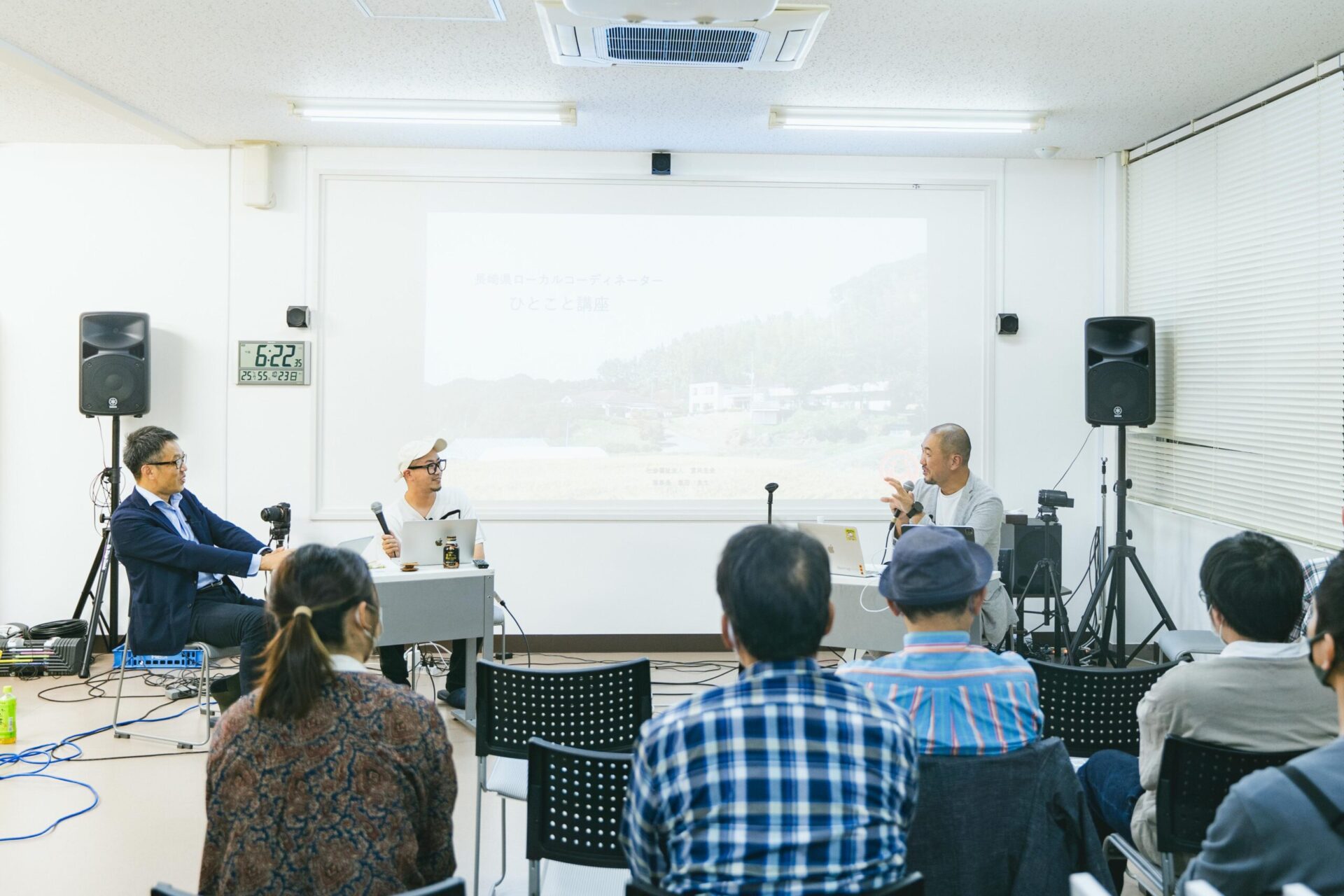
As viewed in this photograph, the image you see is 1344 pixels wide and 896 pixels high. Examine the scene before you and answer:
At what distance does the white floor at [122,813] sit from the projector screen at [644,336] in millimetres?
1683

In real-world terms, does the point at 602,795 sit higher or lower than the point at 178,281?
lower

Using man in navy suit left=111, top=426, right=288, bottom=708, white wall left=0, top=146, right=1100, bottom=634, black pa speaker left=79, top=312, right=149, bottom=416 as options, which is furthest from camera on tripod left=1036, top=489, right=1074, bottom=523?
black pa speaker left=79, top=312, right=149, bottom=416

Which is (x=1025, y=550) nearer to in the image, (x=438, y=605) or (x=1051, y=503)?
(x=1051, y=503)

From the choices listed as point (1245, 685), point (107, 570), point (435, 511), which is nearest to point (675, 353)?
point (435, 511)

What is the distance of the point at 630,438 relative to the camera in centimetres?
589

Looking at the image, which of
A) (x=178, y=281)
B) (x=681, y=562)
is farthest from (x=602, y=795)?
(x=178, y=281)

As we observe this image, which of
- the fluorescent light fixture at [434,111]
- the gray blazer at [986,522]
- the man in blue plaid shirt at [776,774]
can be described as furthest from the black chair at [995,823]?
the fluorescent light fixture at [434,111]

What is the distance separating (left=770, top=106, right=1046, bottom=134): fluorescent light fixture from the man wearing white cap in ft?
8.16

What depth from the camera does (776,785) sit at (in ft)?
4.42

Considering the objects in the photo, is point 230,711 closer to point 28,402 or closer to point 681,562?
point 681,562

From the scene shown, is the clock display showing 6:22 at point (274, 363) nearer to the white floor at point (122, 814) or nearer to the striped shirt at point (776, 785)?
the white floor at point (122, 814)

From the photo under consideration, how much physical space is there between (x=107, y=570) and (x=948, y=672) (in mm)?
5244

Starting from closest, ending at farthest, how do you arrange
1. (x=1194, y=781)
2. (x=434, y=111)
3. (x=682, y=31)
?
(x=1194, y=781) → (x=682, y=31) → (x=434, y=111)

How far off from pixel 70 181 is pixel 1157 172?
20.7 feet
